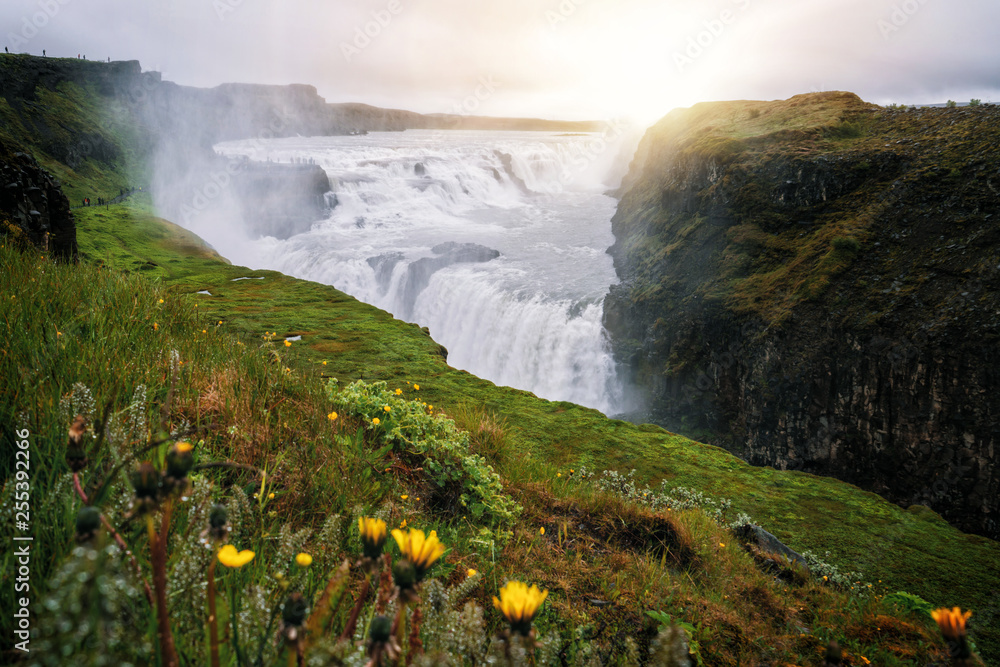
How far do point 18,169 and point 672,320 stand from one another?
49.4 ft

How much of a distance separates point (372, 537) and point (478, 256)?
2410 cm

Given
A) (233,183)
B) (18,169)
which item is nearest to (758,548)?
(18,169)

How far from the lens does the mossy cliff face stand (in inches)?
380

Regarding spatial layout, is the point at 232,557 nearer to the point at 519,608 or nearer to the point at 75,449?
the point at 75,449

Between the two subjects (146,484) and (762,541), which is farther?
(762,541)

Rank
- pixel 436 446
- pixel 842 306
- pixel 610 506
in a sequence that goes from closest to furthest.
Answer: pixel 436 446 < pixel 610 506 < pixel 842 306

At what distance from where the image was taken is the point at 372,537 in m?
0.89

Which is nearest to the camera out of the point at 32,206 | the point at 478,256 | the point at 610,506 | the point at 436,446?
the point at 436,446

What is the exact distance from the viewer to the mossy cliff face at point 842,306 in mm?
9664

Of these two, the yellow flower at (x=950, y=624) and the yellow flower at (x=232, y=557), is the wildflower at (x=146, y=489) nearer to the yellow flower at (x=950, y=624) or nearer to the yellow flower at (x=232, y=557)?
the yellow flower at (x=232, y=557)

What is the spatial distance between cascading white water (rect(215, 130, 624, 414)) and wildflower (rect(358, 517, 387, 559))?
16.5 meters

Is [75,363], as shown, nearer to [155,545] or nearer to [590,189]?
[155,545]

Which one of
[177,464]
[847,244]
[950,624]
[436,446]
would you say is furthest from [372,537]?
[847,244]

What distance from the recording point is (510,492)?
374cm
